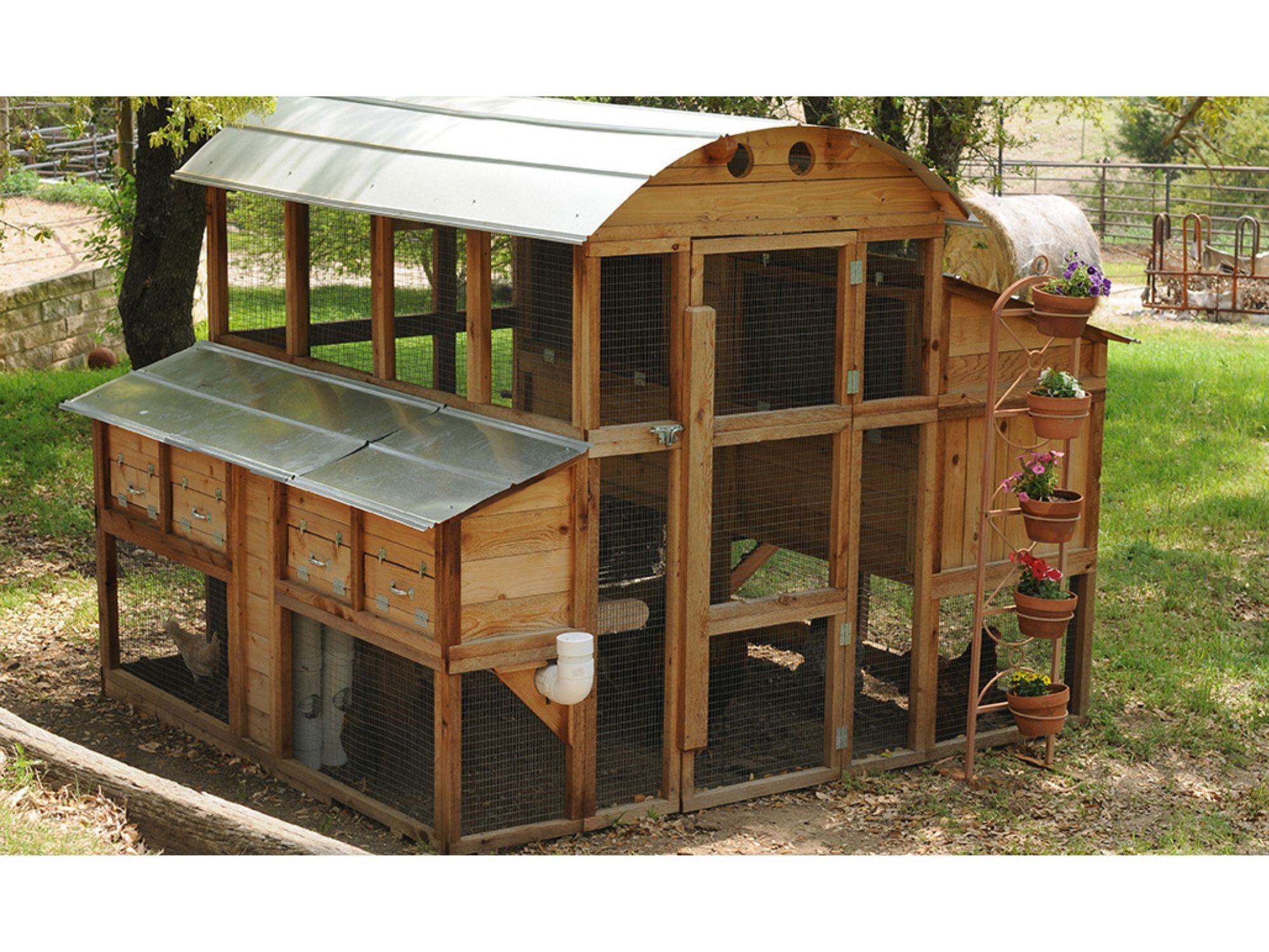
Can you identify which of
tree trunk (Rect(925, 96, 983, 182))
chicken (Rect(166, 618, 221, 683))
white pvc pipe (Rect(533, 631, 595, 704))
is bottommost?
chicken (Rect(166, 618, 221, 683))

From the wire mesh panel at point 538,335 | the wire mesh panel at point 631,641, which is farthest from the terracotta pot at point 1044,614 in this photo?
the wire mesh panel at point 538,335

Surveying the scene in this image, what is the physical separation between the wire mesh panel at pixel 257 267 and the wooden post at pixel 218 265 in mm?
28

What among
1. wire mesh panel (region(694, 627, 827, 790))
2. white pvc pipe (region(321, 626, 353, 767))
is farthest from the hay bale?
white pvc pipe (region(321, 626, 353, 767))

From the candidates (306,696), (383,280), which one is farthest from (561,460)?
(306,696)

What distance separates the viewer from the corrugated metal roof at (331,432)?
267 inches

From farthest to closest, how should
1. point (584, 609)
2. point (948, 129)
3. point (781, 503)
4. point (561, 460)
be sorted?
point (948, 129) < point (781, 503) < point (584, 609) < point (561, 460)

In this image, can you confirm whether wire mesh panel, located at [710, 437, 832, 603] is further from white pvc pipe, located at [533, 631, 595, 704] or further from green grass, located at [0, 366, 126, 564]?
green grass, located at [0, 366, 126, 564]

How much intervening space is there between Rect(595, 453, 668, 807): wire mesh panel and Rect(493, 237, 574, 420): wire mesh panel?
22.3 inches

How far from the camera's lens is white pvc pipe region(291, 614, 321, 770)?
25.7 feet

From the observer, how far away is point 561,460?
22.2 feet

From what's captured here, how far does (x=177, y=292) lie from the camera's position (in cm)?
1108

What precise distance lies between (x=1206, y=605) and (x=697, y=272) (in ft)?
17.6

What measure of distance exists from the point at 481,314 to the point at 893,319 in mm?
2131

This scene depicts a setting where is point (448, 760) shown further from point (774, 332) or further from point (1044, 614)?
point (1044, 614)
